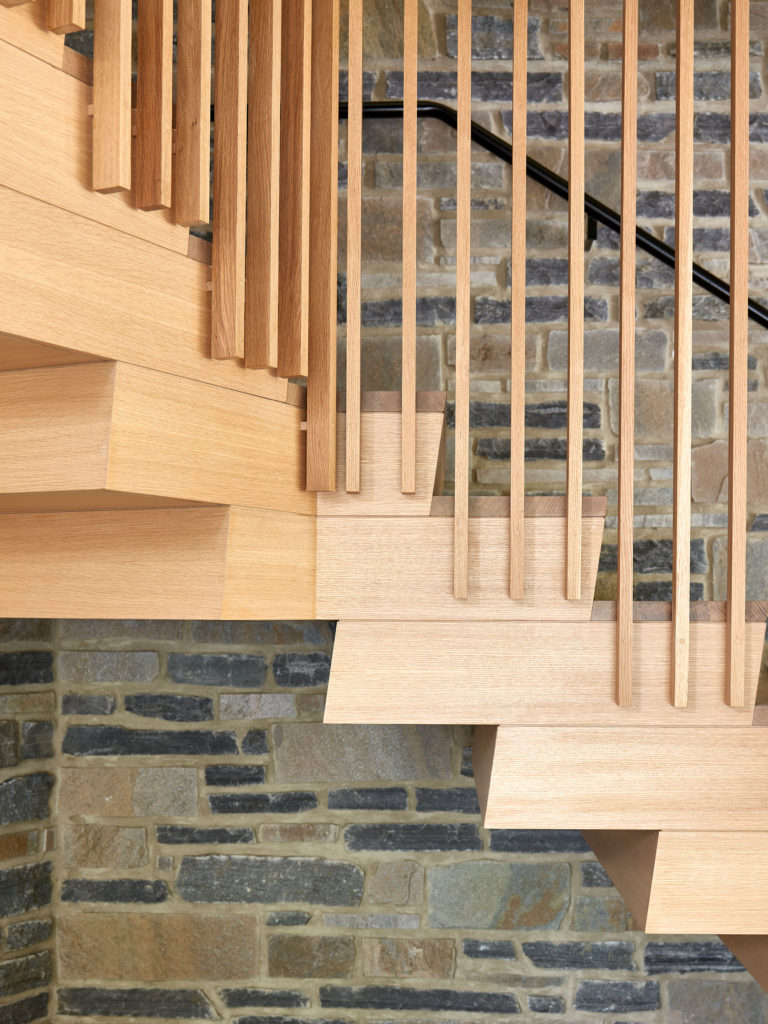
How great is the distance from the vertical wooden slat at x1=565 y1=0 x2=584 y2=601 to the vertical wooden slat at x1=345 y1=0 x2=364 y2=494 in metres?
0.36

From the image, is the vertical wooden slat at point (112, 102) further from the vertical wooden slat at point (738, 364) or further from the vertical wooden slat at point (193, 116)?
the vertical wooden slat at point (738, 364)

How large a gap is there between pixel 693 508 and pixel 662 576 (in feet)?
0.73

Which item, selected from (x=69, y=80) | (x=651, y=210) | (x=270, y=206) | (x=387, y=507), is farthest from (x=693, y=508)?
(x=69, y=80)

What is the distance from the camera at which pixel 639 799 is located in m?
1.62

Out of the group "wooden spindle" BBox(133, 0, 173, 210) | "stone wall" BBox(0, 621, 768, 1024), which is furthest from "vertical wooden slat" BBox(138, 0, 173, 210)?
"stone wall" BBox(0, 621, 768, 1024)

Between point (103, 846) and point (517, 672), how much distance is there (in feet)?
5.75

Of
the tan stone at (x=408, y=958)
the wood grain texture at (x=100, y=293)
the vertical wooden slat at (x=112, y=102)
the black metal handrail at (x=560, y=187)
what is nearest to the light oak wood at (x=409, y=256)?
the wood grain texture at (x=100, y=293)

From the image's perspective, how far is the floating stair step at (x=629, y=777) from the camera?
5.30 feet

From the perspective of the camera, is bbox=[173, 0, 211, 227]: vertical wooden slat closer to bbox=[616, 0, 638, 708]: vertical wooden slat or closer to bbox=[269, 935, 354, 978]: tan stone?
bbox=[616, 0, 638, 708]: vertical wooden slat

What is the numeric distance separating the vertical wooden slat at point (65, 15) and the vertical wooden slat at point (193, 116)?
0.69 ft

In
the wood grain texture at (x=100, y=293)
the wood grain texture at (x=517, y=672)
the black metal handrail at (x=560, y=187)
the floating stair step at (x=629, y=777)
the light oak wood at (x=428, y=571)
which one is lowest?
the floating stair step at (x=629, y=777)

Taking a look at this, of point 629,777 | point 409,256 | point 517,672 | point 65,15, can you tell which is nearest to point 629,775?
point 629,777

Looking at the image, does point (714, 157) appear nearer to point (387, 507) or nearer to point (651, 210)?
point (651, 210)

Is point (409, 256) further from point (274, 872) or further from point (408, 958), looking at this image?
point (408, 958)
